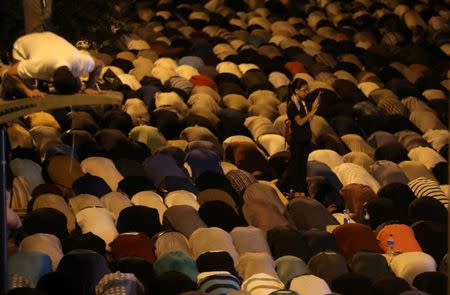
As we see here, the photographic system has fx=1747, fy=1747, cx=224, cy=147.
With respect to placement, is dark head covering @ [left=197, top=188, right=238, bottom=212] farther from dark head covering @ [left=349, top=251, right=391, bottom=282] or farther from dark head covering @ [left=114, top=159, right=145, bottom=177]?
dark head covering @ [left=349, top=251, right=391, bottom=282]

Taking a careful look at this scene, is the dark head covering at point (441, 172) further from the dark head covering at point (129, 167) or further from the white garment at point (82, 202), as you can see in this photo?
the white garment at point (82, 202)

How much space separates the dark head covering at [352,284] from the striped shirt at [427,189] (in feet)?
10.6

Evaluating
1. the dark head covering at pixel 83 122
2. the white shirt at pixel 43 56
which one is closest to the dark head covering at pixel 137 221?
the dark head covering at pixel 83 122

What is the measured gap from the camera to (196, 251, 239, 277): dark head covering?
15062mm

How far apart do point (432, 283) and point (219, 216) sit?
102 inches

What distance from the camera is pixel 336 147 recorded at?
1953 centimetres

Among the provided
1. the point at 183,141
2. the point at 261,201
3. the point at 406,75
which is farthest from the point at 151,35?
the point at 261,201

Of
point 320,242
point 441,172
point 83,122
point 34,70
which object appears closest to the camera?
point 34,70

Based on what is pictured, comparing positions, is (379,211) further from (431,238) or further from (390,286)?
(390,286)

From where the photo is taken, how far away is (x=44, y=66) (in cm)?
1236

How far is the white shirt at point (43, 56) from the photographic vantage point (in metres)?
12.3

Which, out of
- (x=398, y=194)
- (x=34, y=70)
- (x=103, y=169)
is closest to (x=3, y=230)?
(x=34, y=70)

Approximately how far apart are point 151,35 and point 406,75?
371 cm

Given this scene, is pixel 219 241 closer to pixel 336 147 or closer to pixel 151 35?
pixel 336 147
